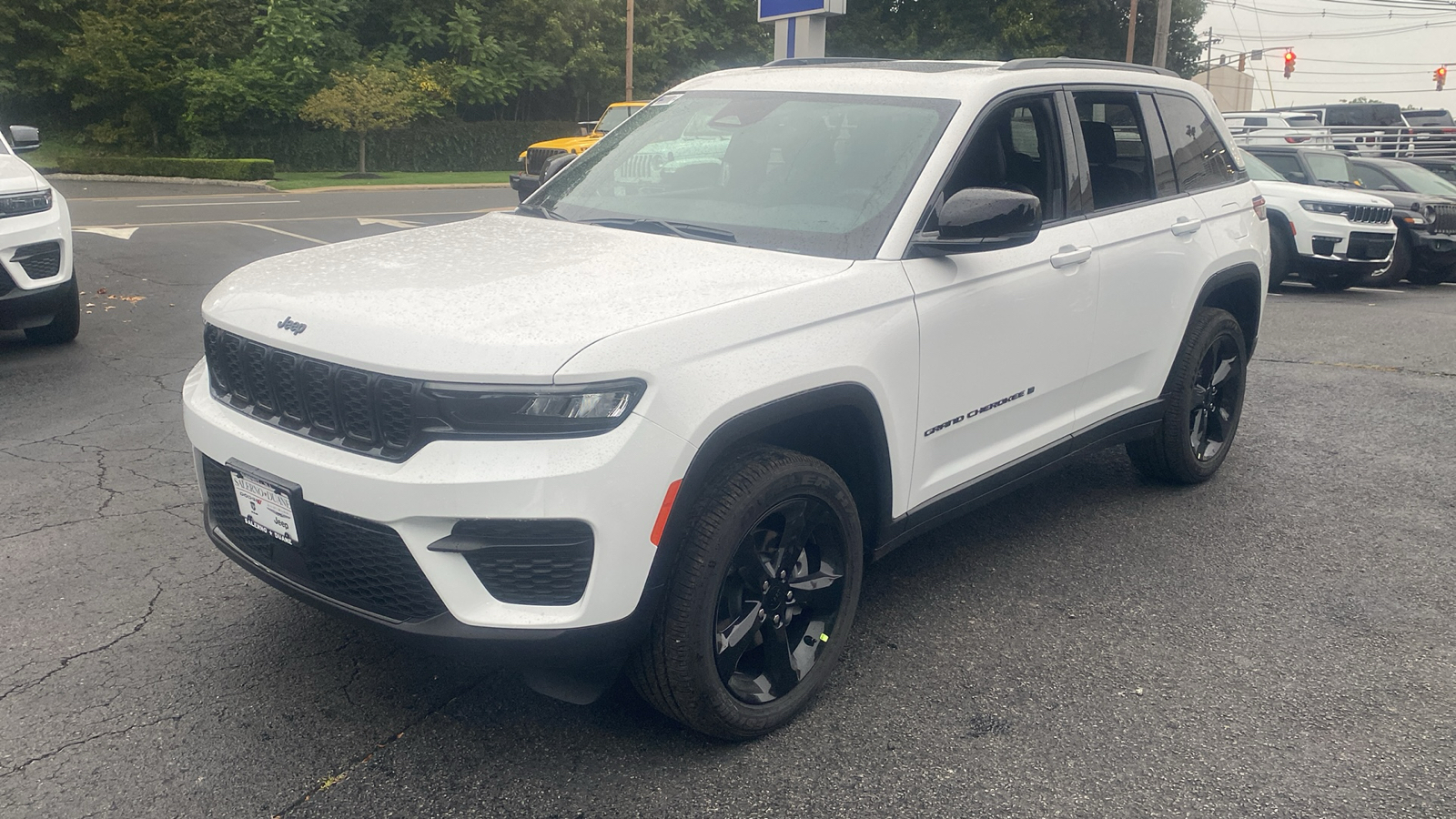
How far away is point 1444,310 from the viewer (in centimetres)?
1209

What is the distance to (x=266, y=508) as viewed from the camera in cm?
299

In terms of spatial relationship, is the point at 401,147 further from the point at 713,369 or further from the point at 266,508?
the point at 713,369

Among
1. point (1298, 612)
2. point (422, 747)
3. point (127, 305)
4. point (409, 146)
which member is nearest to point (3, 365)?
point (127, 305)

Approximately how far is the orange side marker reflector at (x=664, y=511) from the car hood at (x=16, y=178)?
20.6 feet

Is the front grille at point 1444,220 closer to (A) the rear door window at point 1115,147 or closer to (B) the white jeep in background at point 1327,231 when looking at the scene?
(B) the white jeep in background at point 1327,231

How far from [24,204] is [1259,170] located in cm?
1235

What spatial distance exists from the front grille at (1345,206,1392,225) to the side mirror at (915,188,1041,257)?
35.4 feet

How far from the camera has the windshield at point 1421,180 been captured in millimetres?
14828

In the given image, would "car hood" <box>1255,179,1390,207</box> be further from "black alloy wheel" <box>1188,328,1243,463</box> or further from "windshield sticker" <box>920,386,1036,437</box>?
"windshield sticker" <box>920,386,1036,437</box>

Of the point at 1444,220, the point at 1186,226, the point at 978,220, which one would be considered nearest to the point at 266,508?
the point at 978,220

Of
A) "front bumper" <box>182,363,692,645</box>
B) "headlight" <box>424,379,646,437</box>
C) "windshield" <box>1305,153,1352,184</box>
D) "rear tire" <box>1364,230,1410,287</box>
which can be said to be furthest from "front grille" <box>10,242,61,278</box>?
Result: "rear tire" <box>1364,230,1410,287</box>

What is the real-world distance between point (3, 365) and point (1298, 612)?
292 inches

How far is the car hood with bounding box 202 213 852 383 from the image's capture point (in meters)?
2.65

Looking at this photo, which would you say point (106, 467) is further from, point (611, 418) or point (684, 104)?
point (611, 418)
